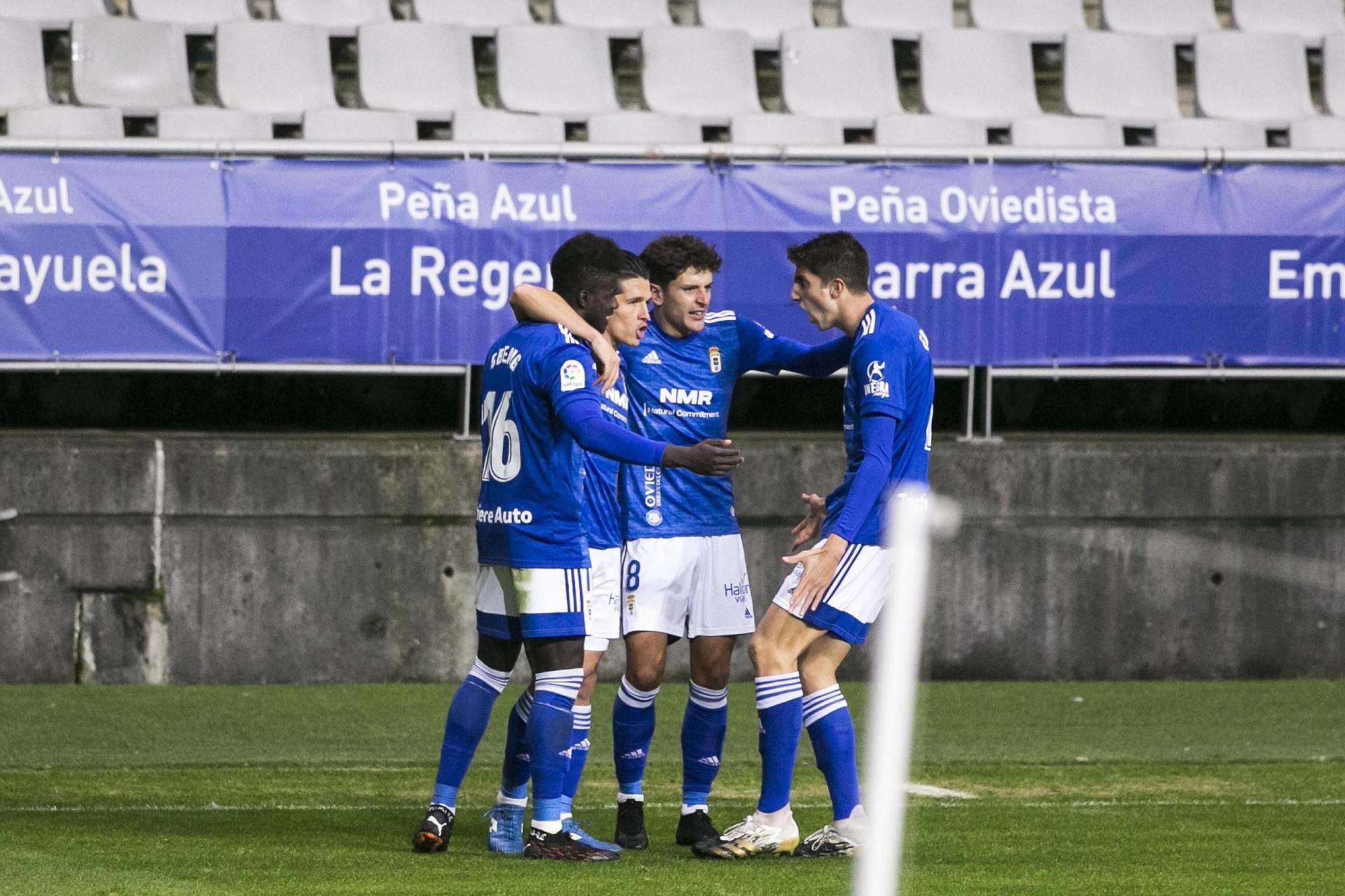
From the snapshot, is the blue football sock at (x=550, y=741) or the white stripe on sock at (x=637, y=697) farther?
the white stripe on sock at (x=637, y=697)

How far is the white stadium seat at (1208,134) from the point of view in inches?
514

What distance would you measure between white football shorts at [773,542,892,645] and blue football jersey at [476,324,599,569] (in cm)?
68

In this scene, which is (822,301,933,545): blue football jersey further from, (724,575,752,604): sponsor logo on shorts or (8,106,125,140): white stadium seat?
(8,106,125,140): white stadium seat

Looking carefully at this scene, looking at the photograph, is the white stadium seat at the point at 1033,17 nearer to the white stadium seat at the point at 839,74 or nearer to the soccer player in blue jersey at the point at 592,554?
the white stadium seat at the point at 839,74

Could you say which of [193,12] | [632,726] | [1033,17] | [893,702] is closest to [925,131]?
[1033,17]

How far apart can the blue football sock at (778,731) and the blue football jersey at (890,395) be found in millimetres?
485

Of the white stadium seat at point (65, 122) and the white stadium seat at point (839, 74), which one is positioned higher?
the white stadium seat at point (839, 74)

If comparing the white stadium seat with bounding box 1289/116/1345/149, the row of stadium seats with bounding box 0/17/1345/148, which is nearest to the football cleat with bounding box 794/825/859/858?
the row of stadium seats with bounding box 0/17/1345/148

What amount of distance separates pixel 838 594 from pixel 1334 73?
30.9 feet

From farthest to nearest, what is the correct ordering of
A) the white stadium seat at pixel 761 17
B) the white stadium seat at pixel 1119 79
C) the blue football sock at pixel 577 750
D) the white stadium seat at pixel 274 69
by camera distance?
the white stadium seat at pixel 761 17, the white stadium seat at pixel 1119 79, the white stadium seat at pixel 274 69, the blue football sock at pixel 577 750

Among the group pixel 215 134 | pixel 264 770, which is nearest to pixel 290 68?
pixel 215 134

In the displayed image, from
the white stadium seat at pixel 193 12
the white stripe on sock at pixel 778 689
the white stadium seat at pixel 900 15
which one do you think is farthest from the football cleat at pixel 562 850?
the white stadium seat at pixel 900 15

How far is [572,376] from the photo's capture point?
18.2 ft

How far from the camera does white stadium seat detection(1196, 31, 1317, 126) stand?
13.5 metres
